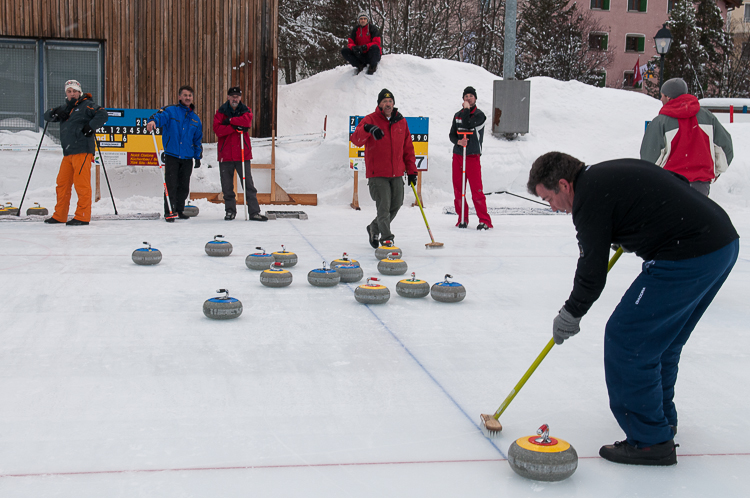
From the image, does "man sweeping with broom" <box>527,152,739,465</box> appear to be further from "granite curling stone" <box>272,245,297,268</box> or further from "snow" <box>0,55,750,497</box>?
"granite curling stone" <box>272,245,297,268</box>

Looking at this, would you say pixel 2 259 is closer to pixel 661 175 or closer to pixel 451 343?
pixel 451 343

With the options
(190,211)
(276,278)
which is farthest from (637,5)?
(276,278)

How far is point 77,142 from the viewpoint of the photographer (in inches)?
352

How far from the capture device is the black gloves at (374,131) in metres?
7.28

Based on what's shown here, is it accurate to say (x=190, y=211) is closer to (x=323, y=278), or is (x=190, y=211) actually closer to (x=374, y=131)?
(x=374, y=131)

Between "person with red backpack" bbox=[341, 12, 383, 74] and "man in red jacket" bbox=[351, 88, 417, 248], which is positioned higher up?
"person with red backpack" bbox=[341, 12, 383, 74]

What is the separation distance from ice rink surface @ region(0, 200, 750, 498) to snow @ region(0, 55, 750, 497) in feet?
0.04

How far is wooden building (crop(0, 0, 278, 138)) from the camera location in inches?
540

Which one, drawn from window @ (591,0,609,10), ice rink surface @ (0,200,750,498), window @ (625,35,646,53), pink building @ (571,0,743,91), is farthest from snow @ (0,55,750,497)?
window @ (625,35,646,53)

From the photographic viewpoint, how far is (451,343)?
13.7 ft

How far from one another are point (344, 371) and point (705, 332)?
95.6 inches

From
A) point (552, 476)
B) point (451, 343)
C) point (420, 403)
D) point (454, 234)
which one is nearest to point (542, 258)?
point (454, 234)

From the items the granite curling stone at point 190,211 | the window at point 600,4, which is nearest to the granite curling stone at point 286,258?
the granite curling stone at point 190,211

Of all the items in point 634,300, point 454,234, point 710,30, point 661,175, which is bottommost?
point 454,234
